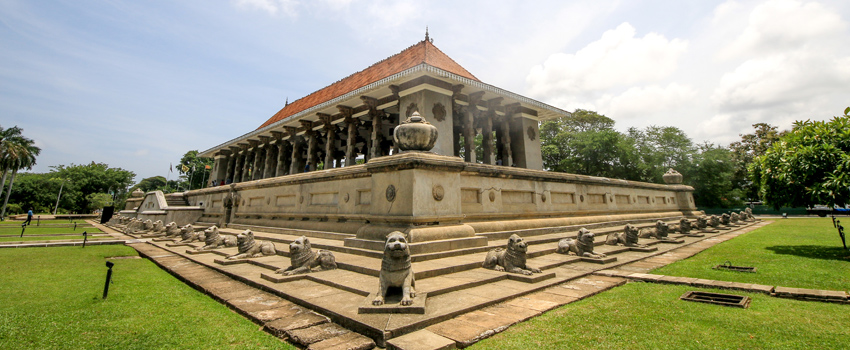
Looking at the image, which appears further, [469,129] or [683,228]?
[469,129]

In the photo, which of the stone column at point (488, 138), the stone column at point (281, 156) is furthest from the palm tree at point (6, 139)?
the stone column at point (488, 138)

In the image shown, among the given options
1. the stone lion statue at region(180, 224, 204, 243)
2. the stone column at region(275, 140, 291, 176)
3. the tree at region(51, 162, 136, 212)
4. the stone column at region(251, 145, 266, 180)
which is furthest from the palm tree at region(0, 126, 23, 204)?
the stone lion statue at region(180, 224, 204, 243)

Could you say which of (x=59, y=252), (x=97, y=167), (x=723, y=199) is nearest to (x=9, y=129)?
(x=97, y=167)

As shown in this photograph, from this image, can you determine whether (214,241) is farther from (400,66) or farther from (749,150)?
(749,150)

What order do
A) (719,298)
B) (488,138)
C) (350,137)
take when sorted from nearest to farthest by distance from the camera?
(719,298) < (488,138) < (350,137)

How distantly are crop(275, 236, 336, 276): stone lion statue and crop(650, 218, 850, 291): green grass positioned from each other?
5179 millimetres

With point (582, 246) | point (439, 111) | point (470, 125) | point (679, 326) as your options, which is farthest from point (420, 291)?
point (470, 125)

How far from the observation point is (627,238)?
7574 millimetres

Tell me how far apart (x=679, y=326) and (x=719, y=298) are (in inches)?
51.8

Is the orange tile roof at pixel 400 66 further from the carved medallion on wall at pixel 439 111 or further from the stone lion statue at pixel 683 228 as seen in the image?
the stone lion statue at pixel 683 228

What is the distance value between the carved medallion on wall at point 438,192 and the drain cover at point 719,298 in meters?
3.81

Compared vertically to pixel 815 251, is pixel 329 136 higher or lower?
higher

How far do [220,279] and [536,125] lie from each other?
17571 millimetres

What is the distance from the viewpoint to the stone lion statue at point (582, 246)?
19.8 ft
